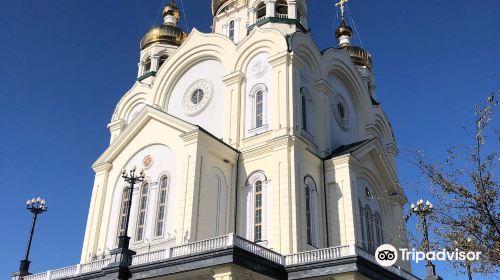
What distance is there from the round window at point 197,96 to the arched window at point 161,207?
6019mm

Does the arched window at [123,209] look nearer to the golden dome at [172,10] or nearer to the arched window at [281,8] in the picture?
the arched window at [281,8]

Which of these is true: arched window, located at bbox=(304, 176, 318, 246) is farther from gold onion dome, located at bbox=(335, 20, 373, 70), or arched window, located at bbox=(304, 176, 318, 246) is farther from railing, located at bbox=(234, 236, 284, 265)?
gold onion dome, located at bbox=(335, 20, 373, 70)

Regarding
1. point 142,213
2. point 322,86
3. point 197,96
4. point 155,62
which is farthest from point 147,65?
point 142,213

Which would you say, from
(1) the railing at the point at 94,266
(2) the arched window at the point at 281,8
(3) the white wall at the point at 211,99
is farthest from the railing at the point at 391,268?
(2) the arched window at the point at 281,8

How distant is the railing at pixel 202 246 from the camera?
1914 centimetres

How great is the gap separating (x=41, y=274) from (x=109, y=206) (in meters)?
4.55

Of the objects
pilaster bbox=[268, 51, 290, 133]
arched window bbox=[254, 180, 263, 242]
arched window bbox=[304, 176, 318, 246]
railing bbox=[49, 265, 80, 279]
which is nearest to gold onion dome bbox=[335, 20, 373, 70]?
pilaster bbox=[268, 51, 290, 133]

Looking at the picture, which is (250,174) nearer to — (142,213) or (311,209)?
(311,209)

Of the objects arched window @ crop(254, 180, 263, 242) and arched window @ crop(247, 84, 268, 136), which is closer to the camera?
arched window @ crop(254, 180, 263, 242)

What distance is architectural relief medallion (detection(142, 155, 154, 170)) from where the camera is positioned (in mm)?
26163

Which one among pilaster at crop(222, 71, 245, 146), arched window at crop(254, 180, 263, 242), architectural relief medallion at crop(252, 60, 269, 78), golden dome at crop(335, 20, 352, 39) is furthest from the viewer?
golden dome at crop(335, 20, 352, 39)

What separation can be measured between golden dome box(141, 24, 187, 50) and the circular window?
849 cm

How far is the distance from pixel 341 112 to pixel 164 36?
14168 mm

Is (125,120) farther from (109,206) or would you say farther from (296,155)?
(296,155)
